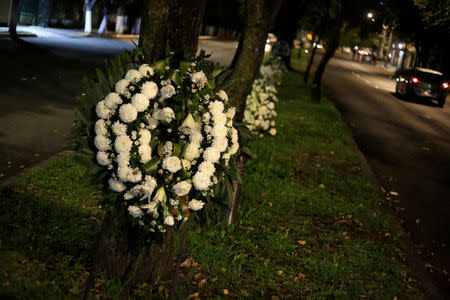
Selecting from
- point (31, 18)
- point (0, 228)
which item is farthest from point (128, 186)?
point (31, 18)

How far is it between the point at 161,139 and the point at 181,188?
1.49ft

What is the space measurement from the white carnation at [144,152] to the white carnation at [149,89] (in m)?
0.39

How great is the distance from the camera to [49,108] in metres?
11.9

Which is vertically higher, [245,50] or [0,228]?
[245,50]

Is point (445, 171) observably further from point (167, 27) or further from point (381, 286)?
point (167, 27)

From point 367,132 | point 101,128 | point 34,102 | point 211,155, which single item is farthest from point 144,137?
point 367,132

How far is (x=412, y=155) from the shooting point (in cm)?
1374

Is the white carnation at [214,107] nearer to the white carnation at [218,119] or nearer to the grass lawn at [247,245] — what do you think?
the white carnation at [218,119]

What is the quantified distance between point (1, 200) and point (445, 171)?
33.0 ft

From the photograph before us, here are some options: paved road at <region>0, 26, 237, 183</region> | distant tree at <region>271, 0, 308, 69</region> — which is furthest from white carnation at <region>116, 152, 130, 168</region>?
distant tree at <region>271, 0, 308, 69</region>

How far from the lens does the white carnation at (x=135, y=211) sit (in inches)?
→ 163

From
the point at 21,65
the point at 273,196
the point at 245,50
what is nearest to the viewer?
the point at 273,196

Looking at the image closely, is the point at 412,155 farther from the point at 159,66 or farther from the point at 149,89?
the point at 149,89

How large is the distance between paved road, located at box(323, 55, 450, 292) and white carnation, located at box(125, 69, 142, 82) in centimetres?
431
